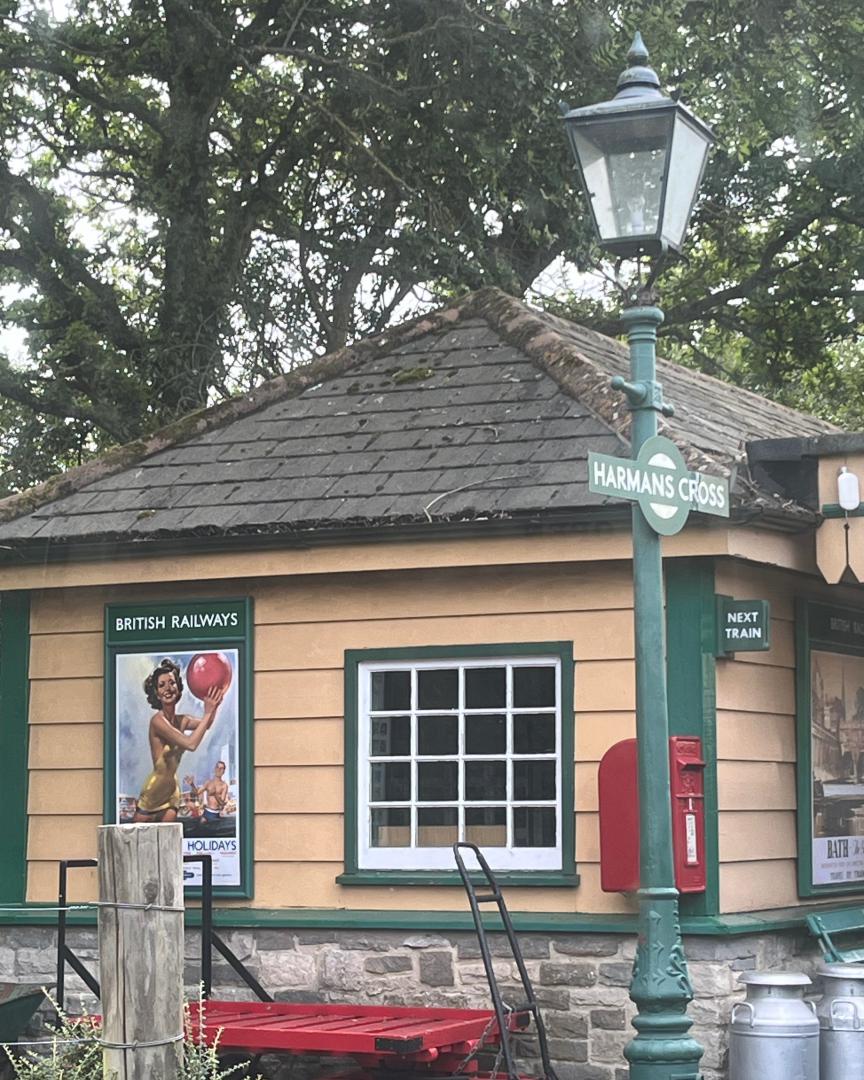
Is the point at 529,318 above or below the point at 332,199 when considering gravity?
below

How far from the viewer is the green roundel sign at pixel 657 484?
276 inches

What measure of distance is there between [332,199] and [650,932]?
12459 mm

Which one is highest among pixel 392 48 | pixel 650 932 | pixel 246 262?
pixel 392 48

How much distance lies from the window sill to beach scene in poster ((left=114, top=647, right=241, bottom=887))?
749mm

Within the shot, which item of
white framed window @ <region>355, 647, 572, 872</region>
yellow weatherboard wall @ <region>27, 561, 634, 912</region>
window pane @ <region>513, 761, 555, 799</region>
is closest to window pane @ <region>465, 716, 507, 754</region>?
white framed window @ <region>355, 647, 572, 872</region>

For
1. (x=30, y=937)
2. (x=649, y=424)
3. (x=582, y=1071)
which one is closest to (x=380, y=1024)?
(x=582, y=1071)

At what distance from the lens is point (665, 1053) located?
689cm

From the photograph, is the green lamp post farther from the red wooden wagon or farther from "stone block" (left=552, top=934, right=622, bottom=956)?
"stone block" (left=552, top=934, right=622, bottom=956)

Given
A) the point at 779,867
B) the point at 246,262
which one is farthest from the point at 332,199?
the point at 779,867

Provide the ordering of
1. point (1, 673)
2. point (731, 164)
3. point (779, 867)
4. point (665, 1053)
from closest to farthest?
point (665, 1053) → point (779, 867) → point (1, 673) → point (731, 164)

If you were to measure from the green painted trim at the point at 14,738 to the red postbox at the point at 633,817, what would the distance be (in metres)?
3.58

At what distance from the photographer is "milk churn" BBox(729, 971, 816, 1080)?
28.7 feet

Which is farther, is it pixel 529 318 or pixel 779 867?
pixel 529 318

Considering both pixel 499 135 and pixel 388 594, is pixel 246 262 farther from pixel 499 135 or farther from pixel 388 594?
pixel 388 594
